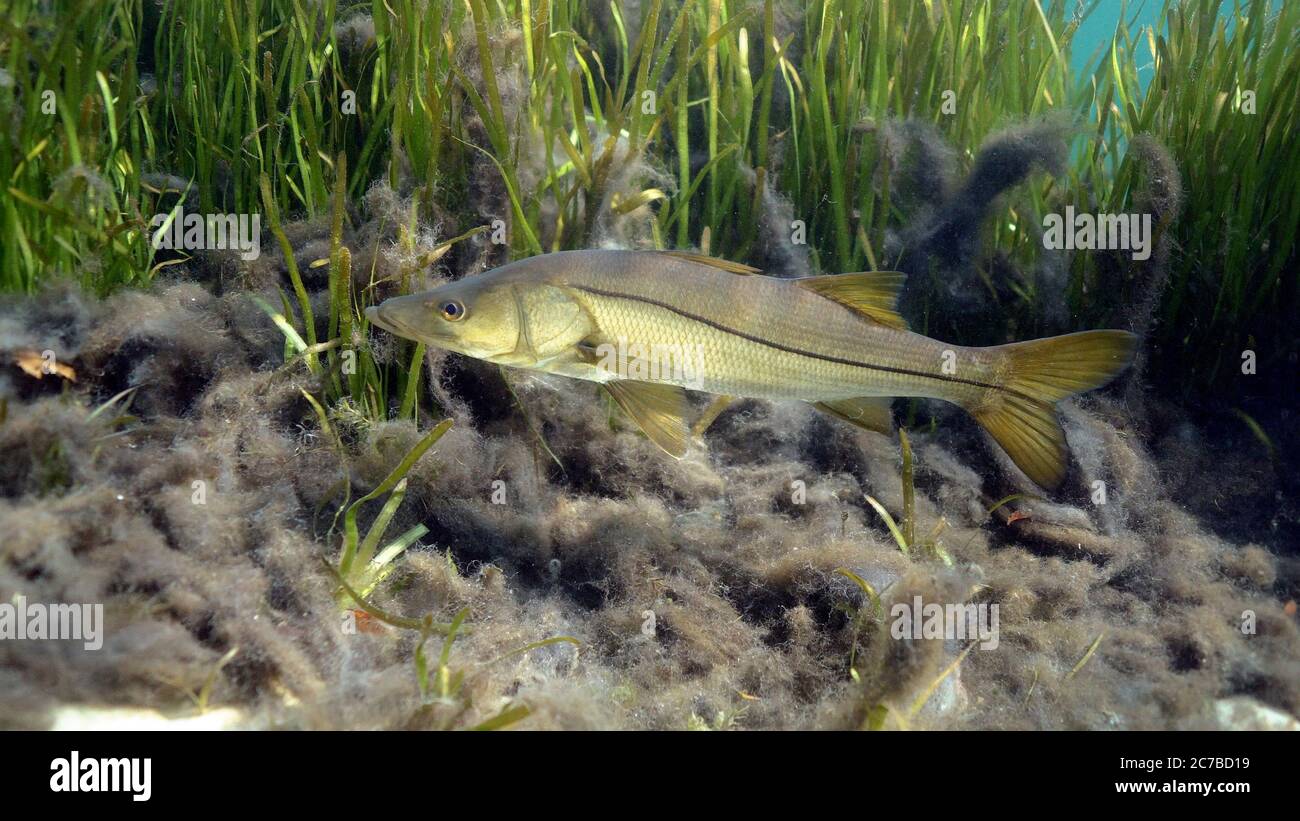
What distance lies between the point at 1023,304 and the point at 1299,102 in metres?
1.95

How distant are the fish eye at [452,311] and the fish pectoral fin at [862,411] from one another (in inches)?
68.1

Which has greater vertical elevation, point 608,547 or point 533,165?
point 533,165

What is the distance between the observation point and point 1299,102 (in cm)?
426

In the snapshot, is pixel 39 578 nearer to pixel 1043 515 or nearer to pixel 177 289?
pixel 177 289

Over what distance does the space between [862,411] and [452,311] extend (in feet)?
6.55

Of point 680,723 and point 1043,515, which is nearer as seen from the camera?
point 680,723

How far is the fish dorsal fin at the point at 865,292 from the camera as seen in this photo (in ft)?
10.2
